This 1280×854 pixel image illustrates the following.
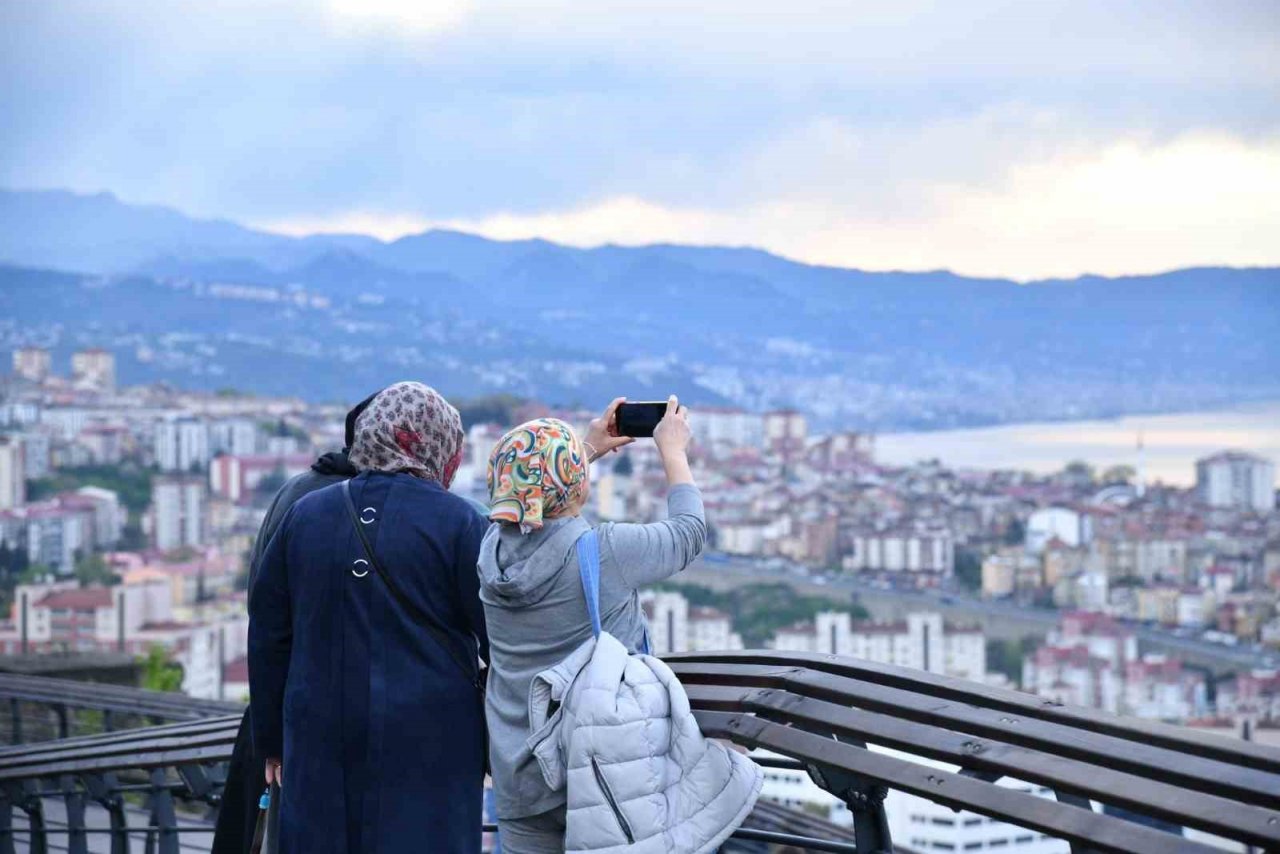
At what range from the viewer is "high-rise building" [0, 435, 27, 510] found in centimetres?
5741

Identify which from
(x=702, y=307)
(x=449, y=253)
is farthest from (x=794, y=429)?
(x=449, y=253)

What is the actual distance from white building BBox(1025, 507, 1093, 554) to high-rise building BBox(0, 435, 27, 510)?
36784mm

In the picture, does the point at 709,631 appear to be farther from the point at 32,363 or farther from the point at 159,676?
the point at 32,363

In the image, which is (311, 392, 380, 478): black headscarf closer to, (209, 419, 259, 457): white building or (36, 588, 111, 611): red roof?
(36, 588, 111, 611): red roof

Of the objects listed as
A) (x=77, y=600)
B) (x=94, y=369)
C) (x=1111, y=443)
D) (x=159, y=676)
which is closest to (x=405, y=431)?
(x=159, y=676)

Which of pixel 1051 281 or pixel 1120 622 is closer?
pixel 1120 622

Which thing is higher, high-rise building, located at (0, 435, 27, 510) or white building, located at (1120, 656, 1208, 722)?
high-rise building, located at (0, 435, 27, 510)

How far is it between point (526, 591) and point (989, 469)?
82262 millimetres

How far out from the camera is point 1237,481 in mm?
70312

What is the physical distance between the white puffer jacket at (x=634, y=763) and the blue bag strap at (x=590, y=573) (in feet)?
0.14

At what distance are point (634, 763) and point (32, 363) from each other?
91.7 m

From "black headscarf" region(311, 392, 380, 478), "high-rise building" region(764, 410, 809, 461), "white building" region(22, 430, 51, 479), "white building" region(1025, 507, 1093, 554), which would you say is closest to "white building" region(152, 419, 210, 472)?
"white building" region(22, 430, 51, 479)

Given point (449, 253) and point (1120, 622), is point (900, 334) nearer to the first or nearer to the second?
point (449, 253)

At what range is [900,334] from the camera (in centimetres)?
11200
